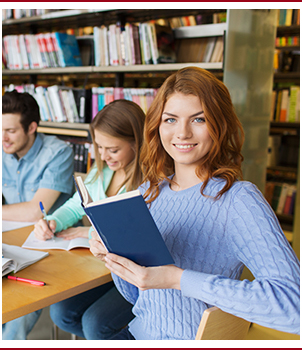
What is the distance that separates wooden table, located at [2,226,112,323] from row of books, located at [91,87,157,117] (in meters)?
1.61

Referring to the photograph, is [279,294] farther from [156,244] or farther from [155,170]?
[155,170]

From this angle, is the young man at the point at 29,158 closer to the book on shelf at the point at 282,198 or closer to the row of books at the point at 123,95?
the row of books at the point at 123,95

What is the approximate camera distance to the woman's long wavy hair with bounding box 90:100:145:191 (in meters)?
1.60

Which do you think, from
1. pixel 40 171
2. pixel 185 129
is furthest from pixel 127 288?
pixel 40 171

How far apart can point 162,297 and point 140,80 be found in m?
2.53

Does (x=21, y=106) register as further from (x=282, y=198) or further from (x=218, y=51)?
(x=282, y=198)

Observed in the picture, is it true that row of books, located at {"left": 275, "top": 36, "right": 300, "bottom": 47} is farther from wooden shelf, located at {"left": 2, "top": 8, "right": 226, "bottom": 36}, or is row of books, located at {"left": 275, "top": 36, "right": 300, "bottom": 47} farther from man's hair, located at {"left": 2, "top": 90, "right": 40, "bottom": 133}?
man's hair, located at {"left": 2, "top": 90, "right": 40, "bottom": 133}

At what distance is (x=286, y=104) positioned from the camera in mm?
3666

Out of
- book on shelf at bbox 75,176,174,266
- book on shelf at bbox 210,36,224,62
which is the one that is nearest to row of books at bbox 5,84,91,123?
book on shelf at bbox 210,36,224,62

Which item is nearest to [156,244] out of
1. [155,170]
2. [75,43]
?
[155,170]

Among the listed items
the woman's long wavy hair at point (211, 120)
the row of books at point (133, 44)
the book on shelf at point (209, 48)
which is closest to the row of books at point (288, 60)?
A: the book on shelf at point (209, 48)

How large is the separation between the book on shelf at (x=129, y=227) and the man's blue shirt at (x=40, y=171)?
108 cm

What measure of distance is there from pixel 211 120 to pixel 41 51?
2776mm

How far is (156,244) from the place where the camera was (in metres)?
0.83
